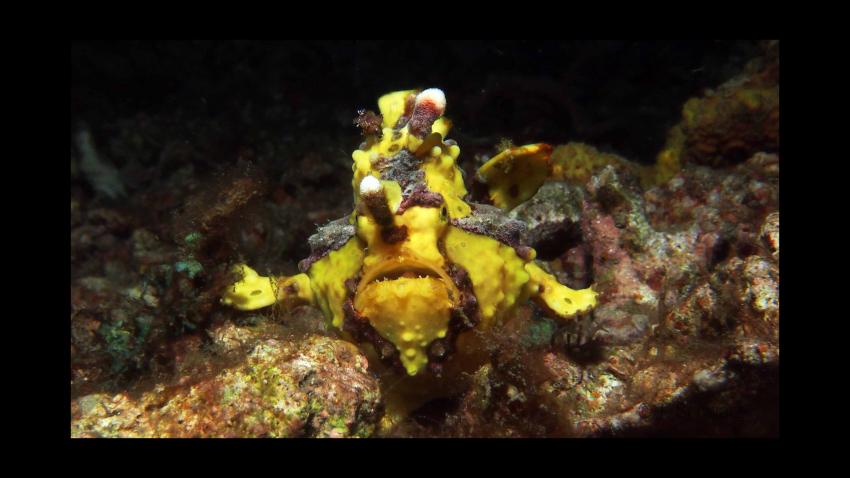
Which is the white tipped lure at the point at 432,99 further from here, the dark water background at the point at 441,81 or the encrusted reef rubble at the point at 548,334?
the dark water background at the point at 441,81

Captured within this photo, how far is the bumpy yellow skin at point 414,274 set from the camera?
3.00 metres

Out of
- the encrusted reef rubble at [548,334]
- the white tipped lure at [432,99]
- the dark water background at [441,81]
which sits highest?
the dark water background at [441,81]

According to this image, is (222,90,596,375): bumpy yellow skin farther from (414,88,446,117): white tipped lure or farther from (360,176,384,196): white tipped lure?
(414,88,446,117): white tipped lure

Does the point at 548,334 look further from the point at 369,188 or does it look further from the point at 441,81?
the point at 441,81

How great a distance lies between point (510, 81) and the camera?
8516 millimetres

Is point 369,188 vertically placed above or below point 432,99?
below

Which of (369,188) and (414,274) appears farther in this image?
(414,274)

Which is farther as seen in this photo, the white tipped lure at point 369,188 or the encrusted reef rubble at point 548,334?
the white tipped lure at point 369,188

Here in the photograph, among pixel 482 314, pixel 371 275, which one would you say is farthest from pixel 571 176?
pixel 371 275

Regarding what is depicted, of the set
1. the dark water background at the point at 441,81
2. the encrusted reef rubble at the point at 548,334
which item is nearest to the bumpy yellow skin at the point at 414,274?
the encrusted reef rubble at the point at 548,334

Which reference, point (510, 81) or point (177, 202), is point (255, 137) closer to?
point (177, 202)

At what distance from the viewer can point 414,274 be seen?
3.11 meters

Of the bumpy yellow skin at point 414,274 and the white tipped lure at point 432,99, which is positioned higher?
the white tipped lure at point 432,99

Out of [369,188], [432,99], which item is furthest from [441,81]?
[369,188]
